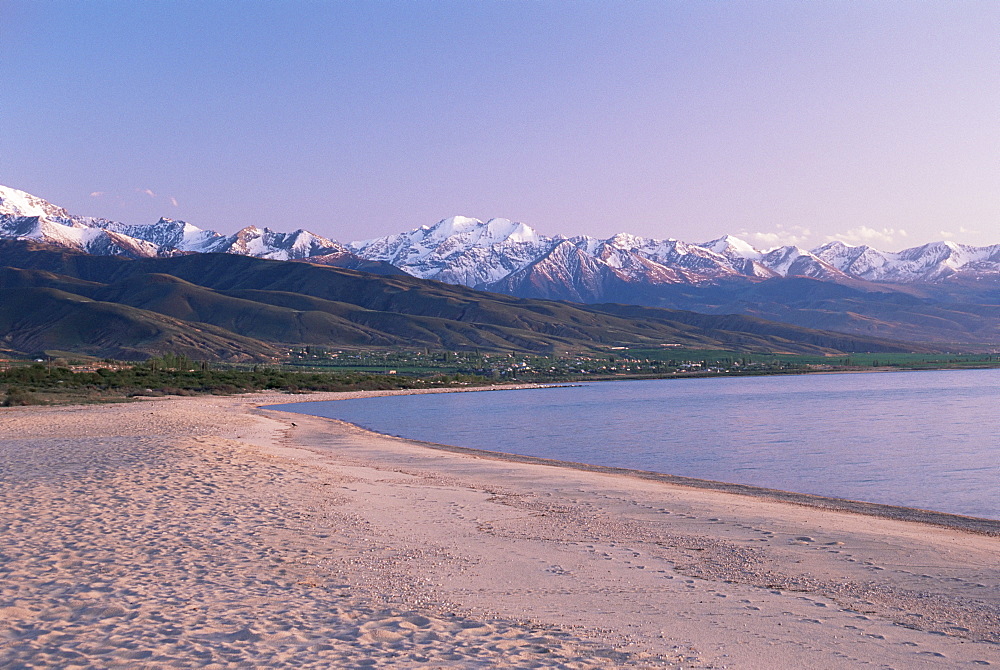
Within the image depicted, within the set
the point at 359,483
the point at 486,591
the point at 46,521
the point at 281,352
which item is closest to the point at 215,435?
the point at 359,483

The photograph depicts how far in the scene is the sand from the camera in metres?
9.63

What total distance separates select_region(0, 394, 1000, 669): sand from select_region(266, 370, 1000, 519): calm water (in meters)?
6.02

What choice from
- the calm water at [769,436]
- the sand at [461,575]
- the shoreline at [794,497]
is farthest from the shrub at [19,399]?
the sand at [461,575]

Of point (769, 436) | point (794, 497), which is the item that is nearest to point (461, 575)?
point (794, 497)

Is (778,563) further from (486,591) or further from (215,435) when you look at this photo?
(215,435)

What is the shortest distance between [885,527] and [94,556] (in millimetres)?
16311

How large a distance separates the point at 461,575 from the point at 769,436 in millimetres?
37833

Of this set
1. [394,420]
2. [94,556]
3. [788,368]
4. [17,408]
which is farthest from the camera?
[788,368]

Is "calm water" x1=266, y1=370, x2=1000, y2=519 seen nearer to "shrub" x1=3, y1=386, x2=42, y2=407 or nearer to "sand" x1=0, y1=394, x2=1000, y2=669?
"sand" x1=0, y1=394, x2=1000, y2=669

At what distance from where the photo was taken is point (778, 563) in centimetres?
1458

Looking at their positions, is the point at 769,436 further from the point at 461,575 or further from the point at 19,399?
the point at 19,399

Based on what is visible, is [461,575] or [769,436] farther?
[769,436]

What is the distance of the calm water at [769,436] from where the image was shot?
29.0 meters

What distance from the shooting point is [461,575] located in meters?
13.2
